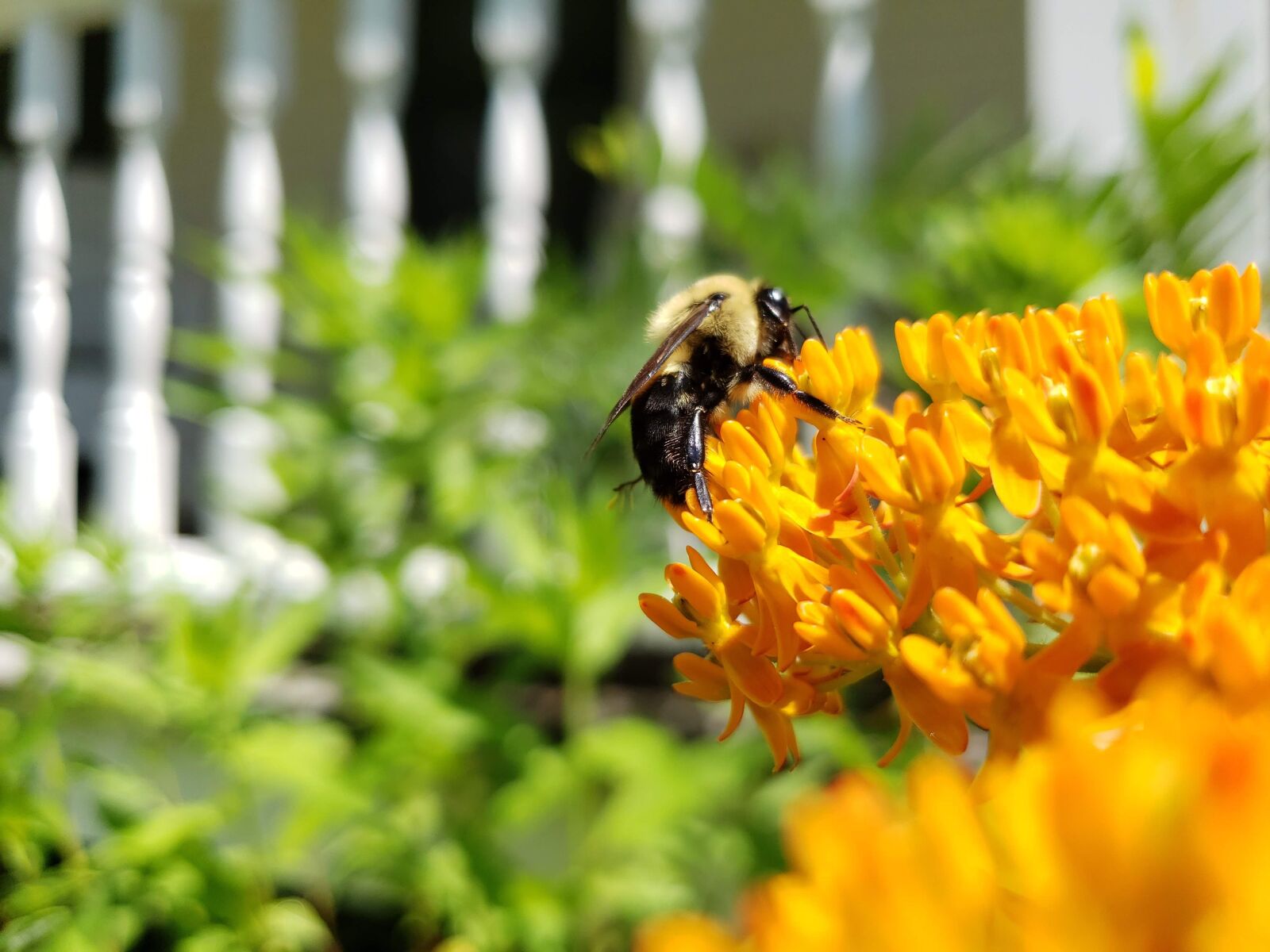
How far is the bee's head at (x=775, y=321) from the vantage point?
2.80 ft

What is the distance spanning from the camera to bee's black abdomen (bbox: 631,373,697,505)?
79 cm

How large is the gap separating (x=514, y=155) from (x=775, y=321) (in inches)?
75.6

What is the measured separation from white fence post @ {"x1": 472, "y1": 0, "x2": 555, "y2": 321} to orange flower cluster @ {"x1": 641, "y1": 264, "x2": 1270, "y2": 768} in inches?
86.3

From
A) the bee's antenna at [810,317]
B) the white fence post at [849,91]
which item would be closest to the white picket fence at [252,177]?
the white fence post at [849,91]

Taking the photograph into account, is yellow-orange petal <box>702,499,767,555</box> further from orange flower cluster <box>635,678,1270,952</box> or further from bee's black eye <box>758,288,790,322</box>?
bee's black eye <box>758,288,790,322</box>

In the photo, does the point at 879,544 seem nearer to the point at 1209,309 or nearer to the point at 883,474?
the point at 883,474

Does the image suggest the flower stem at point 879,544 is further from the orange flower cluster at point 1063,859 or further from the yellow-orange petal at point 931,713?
the orange flower cluster at point 1063,859

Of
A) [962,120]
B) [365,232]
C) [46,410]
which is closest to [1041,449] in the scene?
[365,232]

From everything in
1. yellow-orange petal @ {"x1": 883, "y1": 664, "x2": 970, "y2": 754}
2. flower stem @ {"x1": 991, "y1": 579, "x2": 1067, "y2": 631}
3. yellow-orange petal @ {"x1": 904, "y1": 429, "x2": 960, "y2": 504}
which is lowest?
yellow-orange petal @ {"x1": 883, "y1": 664, "x2": 970, "y2": 754}

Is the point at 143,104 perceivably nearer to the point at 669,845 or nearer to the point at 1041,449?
the point at 669,845

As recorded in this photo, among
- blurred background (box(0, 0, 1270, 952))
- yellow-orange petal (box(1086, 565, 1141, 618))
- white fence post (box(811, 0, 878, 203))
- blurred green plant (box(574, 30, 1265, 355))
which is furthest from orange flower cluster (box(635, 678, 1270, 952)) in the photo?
white fence post (box(811, 0, 878, 203))

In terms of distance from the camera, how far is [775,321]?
0.86 m

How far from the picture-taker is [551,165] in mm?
4738

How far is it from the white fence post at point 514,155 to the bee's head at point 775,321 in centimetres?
173
